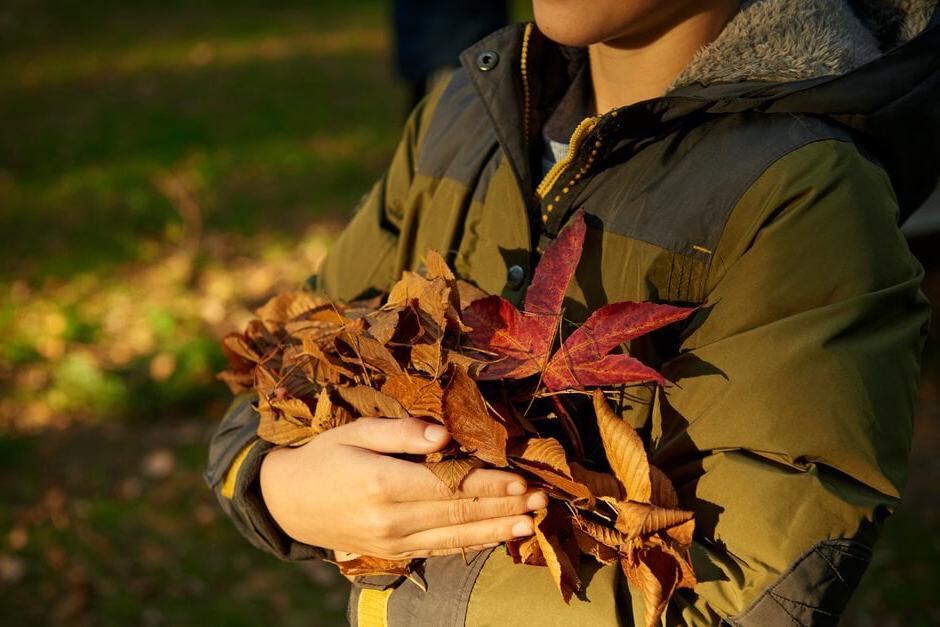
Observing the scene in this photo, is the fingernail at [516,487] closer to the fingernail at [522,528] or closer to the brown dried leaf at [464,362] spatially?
the fingernail at [522,528]

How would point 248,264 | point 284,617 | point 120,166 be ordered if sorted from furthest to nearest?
point 120,166, point 248,264, point 284,617

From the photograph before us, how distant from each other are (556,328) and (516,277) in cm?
26

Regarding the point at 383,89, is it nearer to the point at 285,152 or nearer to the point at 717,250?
the point at 285,152

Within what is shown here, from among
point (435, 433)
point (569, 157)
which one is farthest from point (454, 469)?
point (569, 157)

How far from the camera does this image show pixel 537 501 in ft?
4.28

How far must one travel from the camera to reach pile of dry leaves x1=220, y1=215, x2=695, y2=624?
1.27 m

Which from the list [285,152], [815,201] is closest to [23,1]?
[285,152]

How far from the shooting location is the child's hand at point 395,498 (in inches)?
51.9

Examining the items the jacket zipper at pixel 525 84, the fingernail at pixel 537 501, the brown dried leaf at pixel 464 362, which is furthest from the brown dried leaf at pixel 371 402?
the jacket zipper at pixel 525 84

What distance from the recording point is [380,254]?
6.27ft

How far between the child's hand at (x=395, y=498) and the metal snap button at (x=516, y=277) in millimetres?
369

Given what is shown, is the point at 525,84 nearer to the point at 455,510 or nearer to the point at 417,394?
the point at 417,394

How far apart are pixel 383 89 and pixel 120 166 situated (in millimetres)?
2979

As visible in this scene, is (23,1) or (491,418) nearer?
(491,418)
